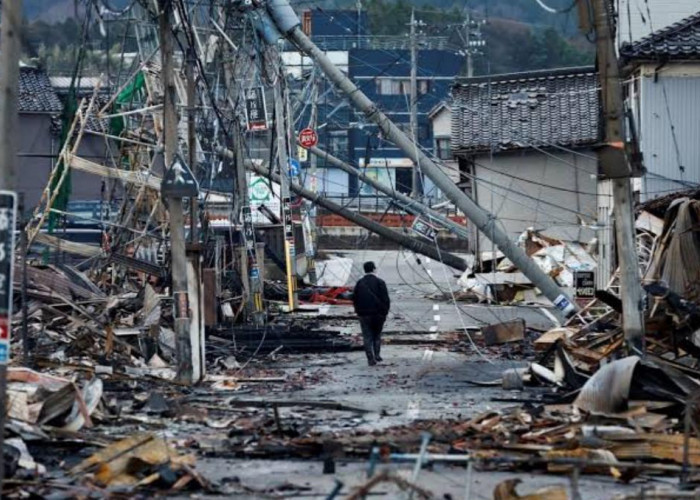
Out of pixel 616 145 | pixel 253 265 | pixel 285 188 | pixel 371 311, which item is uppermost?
pixel 616 145

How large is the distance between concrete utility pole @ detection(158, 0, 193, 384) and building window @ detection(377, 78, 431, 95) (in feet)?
239

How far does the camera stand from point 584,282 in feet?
126

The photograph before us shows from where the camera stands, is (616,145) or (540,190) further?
(540,190)

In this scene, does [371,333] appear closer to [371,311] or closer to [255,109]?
[371,311]

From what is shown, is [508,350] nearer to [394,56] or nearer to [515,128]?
[515,128]

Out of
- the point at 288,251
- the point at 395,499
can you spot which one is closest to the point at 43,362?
the point at 395,499

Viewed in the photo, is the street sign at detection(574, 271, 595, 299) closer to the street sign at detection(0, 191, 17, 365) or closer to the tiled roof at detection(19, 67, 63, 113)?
the tiled roof at detection(19, 67, 63, 113)

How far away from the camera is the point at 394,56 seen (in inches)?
3612

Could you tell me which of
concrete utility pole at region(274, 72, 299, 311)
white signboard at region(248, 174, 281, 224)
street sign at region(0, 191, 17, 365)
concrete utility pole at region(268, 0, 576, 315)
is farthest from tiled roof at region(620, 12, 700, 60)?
street sign at region(0, 191, 17, 365)

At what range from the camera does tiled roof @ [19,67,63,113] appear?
192 ft

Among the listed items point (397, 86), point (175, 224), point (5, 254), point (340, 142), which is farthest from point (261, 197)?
point (397, 86)

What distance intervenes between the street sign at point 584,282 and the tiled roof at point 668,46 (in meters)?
6.54

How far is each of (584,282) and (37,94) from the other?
28735 millimetres

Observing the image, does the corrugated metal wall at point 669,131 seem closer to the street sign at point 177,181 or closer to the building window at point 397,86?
the street sign at point 177,181
